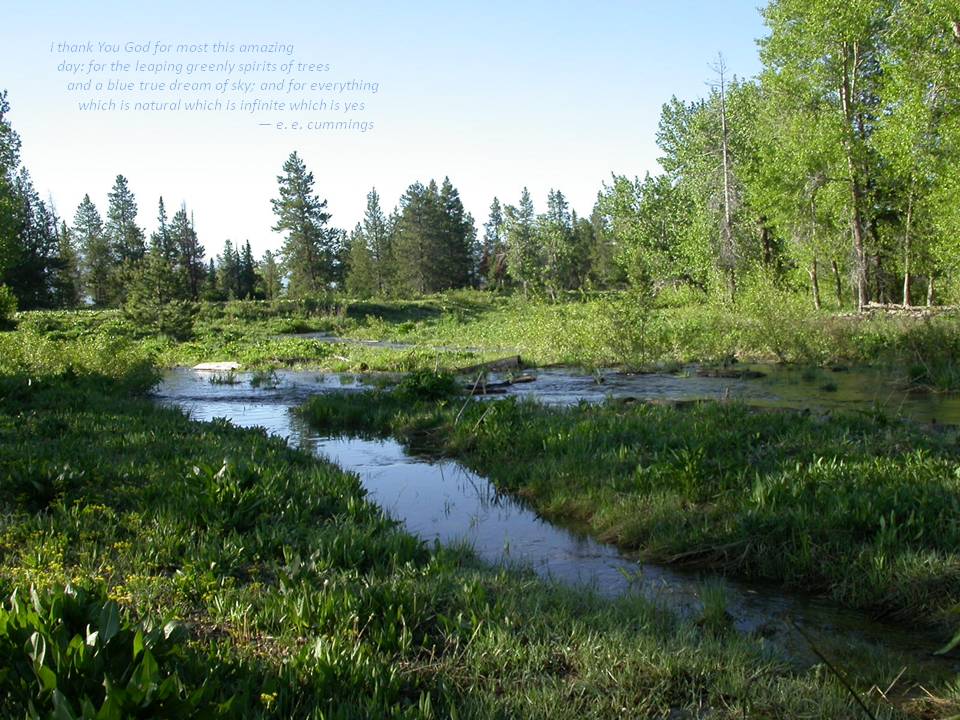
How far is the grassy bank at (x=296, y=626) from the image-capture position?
333 cm

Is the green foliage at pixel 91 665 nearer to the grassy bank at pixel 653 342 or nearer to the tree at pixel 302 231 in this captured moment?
the grassy bank at pixel 653 342

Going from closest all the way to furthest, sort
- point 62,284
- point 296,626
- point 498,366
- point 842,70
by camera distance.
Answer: point 296,626
point 498,366
point 842,70
point 62,284

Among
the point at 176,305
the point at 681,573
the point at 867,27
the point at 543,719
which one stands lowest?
the point at 681,573

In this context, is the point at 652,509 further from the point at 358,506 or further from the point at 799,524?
the point at 358,506

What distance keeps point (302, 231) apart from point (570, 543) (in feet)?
228

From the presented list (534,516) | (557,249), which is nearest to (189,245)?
(557,249)

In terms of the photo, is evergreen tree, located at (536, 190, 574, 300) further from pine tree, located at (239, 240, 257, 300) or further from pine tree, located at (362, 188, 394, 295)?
pine tree, located at (239, 240, 257, 300)

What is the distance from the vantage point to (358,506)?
24.3 feet

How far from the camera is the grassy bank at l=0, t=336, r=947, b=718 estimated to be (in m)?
3.33

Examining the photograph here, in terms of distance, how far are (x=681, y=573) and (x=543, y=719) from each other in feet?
11.5

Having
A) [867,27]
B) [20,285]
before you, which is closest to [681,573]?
[867,27]

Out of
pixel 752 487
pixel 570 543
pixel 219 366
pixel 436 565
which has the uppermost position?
pixel 219 366

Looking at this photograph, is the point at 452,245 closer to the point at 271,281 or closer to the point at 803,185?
the point at 271,281

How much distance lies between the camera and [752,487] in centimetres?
795
